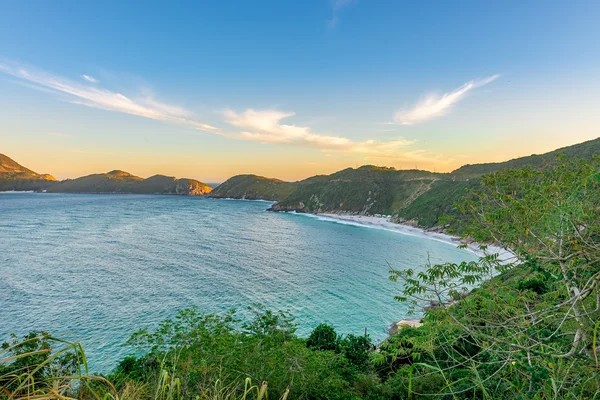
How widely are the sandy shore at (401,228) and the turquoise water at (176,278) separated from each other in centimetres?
540

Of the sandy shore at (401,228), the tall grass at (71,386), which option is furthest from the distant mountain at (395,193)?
the tall grass at (71,386)

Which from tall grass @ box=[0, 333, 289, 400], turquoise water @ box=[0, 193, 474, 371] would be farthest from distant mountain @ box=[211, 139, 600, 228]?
tall grass @ box=[0, 333, 289, 400]

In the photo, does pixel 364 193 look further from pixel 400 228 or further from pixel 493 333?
pixel 493 333

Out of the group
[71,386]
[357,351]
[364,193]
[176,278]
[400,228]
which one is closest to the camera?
[71,386]

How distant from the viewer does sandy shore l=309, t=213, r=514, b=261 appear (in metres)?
57.2

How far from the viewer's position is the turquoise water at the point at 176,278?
25.5 m

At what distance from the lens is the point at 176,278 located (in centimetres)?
3669

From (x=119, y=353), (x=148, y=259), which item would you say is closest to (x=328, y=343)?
(x=119, y=353)

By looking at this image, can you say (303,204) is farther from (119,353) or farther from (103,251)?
(119,353)

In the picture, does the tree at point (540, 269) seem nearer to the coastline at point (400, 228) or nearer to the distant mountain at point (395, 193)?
the coastline at point (400, 228)

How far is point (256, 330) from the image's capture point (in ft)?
49.1

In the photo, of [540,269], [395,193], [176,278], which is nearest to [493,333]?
[540,269]

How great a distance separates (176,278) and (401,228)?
67513mm

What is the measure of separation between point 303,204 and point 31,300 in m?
115
